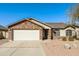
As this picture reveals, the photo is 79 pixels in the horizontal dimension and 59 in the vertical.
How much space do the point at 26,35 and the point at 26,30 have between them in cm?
90

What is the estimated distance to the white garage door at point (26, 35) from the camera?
3222 centimetres

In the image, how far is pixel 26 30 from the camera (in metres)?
32.6

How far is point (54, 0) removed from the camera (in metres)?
11.7

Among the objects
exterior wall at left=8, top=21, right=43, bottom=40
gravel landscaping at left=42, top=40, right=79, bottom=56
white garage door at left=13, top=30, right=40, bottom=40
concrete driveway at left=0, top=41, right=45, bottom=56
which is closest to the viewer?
gravel landscaping at left=42, top=40, right=79, bottom=56

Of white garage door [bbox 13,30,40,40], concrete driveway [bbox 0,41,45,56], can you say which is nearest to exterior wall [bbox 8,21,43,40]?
white garage door [bbox 13,30,40,40]

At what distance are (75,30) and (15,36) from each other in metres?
12.0

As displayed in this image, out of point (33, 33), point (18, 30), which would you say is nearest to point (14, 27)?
point (18, 30)

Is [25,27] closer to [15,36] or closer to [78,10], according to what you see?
[15,36]

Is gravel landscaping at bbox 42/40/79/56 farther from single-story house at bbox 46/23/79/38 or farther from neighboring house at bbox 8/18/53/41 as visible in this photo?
single-story house at bbox 46/23/79/38

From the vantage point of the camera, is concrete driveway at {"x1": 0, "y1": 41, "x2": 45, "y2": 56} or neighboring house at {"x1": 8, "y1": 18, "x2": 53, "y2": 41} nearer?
concrete driveway at {"x1": 0, "y1": 41, "x2": 45, "y2": 56}

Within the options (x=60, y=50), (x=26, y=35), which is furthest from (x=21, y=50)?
(x=26, y=35)

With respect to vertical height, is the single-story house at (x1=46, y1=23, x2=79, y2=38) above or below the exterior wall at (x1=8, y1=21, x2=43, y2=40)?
below

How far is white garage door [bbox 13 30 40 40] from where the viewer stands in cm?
3222

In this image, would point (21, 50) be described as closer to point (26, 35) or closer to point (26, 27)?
point (26, 35)
